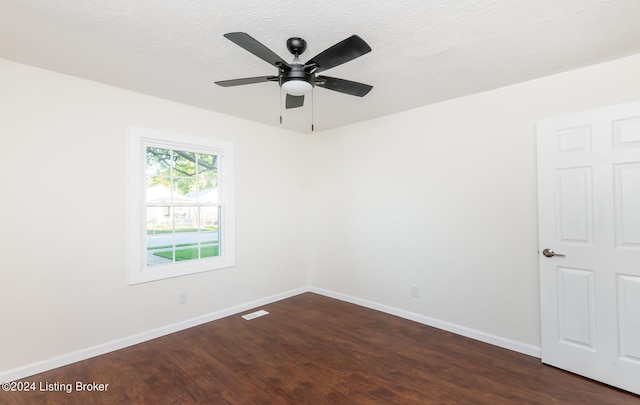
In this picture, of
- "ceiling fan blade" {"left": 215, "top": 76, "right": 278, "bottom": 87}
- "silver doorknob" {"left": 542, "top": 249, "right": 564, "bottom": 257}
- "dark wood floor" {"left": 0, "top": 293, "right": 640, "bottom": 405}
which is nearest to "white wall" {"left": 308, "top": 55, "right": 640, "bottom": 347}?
"silver doorknob" {"left": 542, "top": 249, "right": 564, "bottom": 257}

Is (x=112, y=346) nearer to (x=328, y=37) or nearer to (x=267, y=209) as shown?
(x=267, y=209)

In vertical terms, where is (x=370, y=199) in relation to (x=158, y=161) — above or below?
below

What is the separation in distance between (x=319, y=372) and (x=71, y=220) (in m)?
2.57

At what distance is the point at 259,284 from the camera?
412 cm

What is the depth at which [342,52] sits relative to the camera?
168cm

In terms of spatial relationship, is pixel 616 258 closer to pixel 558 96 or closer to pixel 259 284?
pixel 558 96

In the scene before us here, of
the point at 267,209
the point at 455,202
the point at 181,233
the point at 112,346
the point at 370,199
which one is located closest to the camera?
the point at 112,346

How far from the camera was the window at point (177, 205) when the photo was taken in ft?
9.97

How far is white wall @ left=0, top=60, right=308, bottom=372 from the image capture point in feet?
7.86

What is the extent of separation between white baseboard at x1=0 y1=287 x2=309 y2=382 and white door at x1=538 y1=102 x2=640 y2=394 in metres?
3.34

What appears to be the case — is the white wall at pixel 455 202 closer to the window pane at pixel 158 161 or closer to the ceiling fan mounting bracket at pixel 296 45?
the ceiling fan mounting bracket at pixel 296 45

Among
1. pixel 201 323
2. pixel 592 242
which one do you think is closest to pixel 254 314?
pixel 201 323

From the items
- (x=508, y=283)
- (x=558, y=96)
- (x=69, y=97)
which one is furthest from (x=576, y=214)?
(x=69, y=97)

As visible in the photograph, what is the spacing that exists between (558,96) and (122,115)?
4088 millimetres
